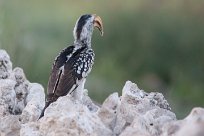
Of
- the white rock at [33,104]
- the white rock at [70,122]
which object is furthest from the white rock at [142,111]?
the white rock at [33,104]

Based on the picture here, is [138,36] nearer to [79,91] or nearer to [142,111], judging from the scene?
[79,91]

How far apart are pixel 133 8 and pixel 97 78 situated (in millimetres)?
4432

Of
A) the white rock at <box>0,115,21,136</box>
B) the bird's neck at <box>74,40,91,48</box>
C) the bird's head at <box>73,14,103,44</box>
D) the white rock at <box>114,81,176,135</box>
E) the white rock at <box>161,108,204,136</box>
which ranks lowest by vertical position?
the white rock at <box>161,108,204,136</box>

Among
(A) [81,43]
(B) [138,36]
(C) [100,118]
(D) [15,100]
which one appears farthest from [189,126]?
(B) [138,36]

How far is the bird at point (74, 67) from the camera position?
5.85 meters

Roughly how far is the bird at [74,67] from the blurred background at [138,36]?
8.15 metres

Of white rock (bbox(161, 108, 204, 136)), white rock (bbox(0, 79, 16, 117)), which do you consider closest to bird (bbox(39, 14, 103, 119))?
white rock (bbox(0, 79, 16, 117))

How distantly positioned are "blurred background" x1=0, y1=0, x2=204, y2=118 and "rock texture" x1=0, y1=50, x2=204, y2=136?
9.92 m

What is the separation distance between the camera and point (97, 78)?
47.7ft

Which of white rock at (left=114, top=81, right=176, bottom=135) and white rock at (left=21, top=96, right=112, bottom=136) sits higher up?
white rock at (left=114, top=81, right=176, bottom=135)

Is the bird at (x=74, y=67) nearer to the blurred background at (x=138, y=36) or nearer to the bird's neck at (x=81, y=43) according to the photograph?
the bird's neck at (x=81, y=43)

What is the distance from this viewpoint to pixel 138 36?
17.9m

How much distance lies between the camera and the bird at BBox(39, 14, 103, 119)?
5.85 meters

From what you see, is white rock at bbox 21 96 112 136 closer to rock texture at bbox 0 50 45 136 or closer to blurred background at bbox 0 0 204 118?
rock texture at bbox 0 50 45 136
